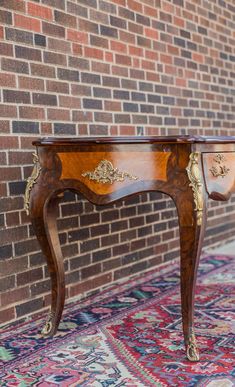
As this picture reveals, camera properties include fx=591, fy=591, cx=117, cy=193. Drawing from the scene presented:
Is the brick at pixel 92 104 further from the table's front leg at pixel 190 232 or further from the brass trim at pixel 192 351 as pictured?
the brass trim at pixel 192 351

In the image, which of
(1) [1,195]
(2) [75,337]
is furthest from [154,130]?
(2) [75,337]

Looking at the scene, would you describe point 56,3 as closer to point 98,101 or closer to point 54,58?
point 54,58

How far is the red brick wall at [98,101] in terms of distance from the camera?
2.72 metres

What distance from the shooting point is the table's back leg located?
251 centimetres

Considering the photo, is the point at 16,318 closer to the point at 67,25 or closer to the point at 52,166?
the point at 52,166

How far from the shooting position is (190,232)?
7.42 feet

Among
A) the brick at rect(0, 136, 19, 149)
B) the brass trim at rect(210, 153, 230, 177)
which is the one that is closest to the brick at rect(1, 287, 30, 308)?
the brick at rect(0, 136, 19, 149)

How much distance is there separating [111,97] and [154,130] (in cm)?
52

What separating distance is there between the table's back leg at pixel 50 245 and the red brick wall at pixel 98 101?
210 mm

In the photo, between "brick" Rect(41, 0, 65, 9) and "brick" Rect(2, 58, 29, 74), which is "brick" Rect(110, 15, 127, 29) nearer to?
"brick" Rect(41, 0, 65, 9)

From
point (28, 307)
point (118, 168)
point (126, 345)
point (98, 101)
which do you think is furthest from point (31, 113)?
point (126, 345)

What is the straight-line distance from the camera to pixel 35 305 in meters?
2.87

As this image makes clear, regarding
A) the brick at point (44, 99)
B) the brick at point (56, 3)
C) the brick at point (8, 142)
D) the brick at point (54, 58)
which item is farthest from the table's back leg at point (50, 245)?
the brick at point (56, 3)

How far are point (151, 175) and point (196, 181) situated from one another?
0.63ft
